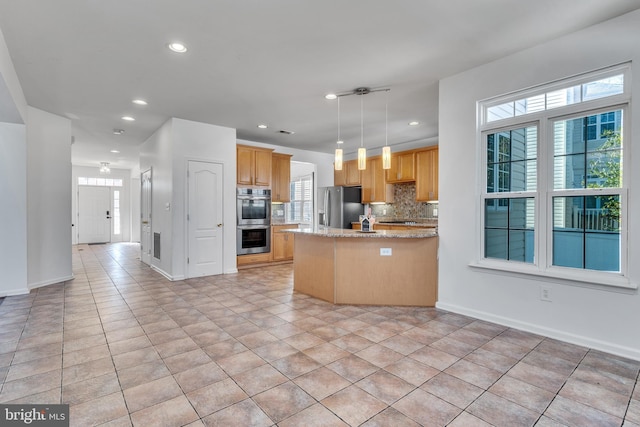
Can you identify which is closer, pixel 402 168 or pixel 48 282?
pixel 48 282

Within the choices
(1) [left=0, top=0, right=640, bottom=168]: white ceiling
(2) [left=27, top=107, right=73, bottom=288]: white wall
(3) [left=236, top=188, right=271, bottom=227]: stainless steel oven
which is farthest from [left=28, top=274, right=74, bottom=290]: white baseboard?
(3) [left=236, top=188, right=271, bottom=227]: stainless steel oven

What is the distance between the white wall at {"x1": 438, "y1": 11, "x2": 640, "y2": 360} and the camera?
2.50 meters

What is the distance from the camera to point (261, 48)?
299 centimetres

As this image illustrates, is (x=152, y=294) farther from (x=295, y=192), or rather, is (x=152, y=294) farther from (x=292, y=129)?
(x=295, y=192)

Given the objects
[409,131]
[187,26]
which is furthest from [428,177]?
[187,26]

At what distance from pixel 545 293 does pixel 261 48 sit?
3.50 m

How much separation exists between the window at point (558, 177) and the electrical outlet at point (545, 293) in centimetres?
16

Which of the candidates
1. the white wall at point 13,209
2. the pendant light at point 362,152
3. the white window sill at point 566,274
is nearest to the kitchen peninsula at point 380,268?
the white window sill at point 566,274

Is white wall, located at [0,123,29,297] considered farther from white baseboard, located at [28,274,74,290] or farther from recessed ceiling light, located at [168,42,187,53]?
recessed ceiling light, located at [168,42,187,53]

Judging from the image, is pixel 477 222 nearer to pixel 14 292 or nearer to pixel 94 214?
pixel 14 292

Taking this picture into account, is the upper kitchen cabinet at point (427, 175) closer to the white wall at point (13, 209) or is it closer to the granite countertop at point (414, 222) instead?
the granite countertop at point (414, 222)

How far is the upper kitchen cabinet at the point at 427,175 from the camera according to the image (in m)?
6.20

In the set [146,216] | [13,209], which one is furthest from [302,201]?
[13,209]

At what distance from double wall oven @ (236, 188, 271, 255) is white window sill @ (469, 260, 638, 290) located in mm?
4185
